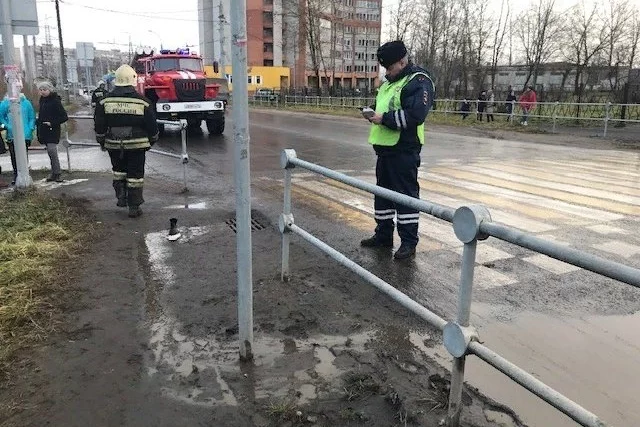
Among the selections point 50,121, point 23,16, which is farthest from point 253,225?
point 50,121

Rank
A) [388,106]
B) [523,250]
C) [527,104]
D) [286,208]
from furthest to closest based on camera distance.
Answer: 1. [527,104]
2. [523,250]
3. [388,106]
4. [286,208]

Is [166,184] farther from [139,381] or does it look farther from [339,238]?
[139,381]

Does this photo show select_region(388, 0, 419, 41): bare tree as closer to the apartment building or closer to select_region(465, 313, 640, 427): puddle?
the apartment building

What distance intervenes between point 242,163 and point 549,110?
23.5 meters

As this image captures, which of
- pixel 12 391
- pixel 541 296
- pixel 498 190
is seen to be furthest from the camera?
pixel 498 190

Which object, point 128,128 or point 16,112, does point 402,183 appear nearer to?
point 128,128

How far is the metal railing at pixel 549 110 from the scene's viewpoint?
20078 millimetres

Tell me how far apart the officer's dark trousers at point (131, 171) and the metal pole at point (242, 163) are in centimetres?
399

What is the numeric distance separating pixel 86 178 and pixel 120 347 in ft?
22.4

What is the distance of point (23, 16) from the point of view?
7953 mm

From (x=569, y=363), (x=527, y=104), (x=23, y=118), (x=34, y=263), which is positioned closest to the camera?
(x=569, y=363)

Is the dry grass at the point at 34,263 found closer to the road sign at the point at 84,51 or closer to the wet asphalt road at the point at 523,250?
the wet asphalt road at the point at 523,250

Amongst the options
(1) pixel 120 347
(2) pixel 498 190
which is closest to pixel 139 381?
(1) pixel 120 347

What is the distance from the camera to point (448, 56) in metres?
40.9
